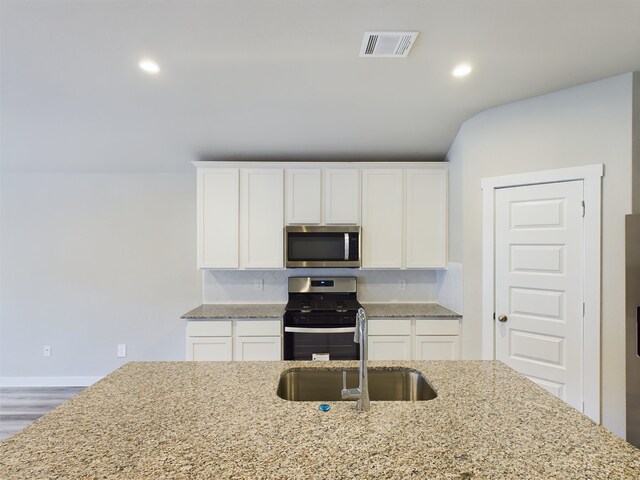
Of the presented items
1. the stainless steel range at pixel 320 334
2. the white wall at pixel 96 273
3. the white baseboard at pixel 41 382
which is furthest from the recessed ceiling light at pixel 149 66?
the white baseboard at pixel 41 382

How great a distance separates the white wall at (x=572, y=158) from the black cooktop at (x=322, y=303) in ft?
3.63

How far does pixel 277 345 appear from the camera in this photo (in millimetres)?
3064

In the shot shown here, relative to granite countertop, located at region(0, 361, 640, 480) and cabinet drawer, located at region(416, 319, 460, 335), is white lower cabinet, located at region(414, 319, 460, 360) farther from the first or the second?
granite countertop, located at region(0, 361, 640, 480)

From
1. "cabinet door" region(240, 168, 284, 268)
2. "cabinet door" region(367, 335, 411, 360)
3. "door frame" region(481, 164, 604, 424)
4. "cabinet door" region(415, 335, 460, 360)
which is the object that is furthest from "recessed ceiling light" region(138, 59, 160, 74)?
"cabinet door" region(415, 335, 460, 360)

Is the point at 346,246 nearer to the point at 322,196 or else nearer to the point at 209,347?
the point at 322,196

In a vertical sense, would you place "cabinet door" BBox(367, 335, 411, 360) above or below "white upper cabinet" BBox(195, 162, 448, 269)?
below

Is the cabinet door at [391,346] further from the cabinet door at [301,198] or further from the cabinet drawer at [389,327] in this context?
the cabinet door at [301,198]

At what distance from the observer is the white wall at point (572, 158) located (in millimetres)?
2160

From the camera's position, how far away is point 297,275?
3.65 m

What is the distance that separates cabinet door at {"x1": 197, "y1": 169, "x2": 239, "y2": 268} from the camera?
3252mm

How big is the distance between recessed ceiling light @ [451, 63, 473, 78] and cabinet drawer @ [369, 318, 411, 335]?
209cm

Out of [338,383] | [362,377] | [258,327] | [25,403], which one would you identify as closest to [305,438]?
[362,377]

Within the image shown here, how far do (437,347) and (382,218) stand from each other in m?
1.33

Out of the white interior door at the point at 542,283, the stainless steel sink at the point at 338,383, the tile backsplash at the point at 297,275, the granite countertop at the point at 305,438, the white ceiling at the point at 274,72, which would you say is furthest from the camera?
the tile backsplash at the point at 297,275
